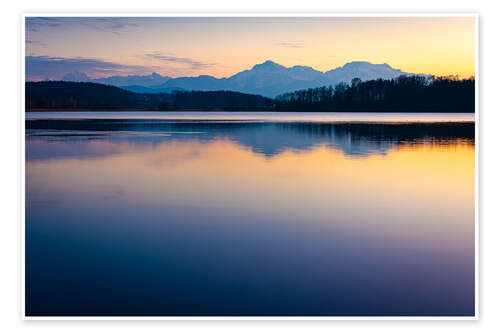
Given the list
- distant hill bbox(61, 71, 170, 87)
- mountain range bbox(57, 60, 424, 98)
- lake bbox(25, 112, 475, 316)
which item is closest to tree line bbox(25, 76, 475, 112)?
distant hill bbox(61, 71, 170, 87)

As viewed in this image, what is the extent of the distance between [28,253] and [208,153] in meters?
7.93

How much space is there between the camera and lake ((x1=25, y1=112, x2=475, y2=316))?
5.38 metres

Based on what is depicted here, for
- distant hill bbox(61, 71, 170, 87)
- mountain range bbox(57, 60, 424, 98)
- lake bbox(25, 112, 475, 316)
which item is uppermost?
mountain range bbox(57, 60, 424, 98)

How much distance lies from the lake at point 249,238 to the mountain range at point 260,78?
2.30m

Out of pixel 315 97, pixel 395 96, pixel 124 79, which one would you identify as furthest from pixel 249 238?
pixel 315 97

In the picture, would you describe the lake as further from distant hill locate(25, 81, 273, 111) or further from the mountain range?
the mountain range

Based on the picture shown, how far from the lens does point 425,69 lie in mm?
11250

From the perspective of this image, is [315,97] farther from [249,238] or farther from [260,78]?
[249,238]

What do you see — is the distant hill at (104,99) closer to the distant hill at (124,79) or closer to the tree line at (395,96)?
the distant hill at (124,79)

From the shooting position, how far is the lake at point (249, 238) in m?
5.38

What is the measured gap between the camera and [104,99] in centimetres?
1580

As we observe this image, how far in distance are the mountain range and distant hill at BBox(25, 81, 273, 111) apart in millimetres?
687

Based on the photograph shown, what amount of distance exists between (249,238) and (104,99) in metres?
10.7

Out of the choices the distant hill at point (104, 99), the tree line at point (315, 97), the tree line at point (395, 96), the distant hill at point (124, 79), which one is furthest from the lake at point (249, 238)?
the distant hill at point (124, 79)
